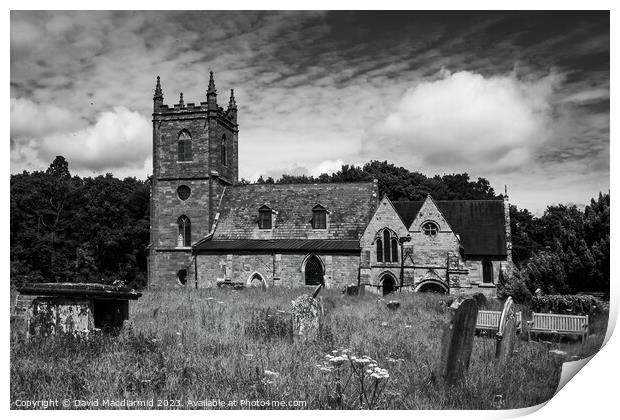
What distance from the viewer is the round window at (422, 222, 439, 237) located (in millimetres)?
25703

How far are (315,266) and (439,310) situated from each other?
1374 centimetres

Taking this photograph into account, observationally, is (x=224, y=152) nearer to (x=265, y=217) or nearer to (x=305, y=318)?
(x=265, y=217)

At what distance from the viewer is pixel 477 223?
28.9 m

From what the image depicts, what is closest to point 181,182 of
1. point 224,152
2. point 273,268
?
point 224,152

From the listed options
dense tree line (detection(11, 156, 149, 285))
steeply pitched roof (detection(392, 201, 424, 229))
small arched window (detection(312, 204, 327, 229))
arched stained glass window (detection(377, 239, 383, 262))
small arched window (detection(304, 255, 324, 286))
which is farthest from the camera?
steeply pitched roof (detection(392, 201, 424, 229))

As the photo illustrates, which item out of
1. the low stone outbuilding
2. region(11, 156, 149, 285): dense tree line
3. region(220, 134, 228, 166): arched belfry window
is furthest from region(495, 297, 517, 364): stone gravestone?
region(220, 134, 228, 166): arched belfry window

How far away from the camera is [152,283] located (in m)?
29.6

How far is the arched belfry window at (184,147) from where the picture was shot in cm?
2977

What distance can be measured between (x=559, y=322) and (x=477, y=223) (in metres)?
19.9

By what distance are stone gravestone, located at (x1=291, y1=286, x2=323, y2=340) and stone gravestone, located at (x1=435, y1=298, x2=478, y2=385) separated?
3.01m

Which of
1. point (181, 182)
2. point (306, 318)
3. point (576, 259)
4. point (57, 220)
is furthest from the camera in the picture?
point (181, 182)

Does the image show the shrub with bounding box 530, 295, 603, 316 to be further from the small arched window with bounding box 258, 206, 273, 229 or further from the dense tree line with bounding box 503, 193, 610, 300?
the small arched window with bounding box 258, 206, 273, 229

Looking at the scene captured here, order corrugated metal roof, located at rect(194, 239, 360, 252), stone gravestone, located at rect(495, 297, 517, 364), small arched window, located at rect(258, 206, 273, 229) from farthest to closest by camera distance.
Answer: small arched window, located at rect(258, 206, 273, 229) → corrugated metal roof, located at rect(194, 239, 360, 252) → stone gravestone, located at rect(495, 297, 517, 364)

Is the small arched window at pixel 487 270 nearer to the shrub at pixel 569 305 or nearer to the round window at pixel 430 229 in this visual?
the round window at pixel 430 229
